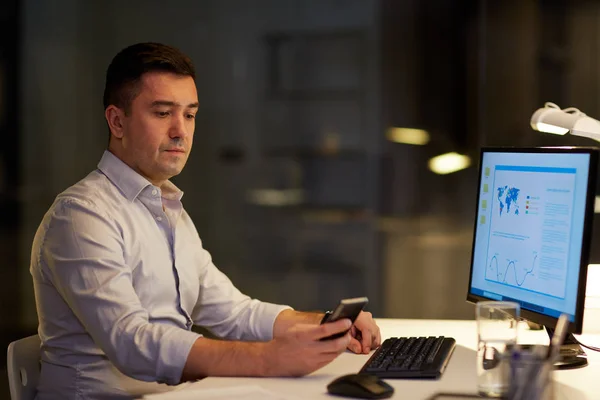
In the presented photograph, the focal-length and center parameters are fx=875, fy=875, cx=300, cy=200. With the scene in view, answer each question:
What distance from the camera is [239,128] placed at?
15.2 ft

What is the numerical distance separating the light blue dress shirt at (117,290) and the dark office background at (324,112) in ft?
7.53

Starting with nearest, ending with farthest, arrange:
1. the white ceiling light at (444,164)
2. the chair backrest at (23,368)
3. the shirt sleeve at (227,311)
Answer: the chair backrest at (23,368)
the shirt sleeve at (227,311)
the white ceiling light at (444,164)

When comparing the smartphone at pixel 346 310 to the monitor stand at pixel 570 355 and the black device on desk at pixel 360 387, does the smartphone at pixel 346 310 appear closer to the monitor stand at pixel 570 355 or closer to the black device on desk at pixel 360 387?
the black device on desk at pixel 360 387

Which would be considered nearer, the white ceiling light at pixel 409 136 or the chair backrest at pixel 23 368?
the chair backrest at pixel 23 368

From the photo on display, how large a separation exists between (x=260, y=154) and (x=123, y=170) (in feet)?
8.23

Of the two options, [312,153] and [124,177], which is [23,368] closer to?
[124,177]

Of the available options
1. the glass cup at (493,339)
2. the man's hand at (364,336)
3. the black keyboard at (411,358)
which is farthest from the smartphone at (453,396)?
the man's hand at (364,336)

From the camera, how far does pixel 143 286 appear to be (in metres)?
2.07

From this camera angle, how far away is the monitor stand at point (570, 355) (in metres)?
1.91

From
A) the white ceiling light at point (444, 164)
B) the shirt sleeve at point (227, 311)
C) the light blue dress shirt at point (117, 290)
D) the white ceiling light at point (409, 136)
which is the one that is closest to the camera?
the light blue dress shirt at point (117, 290)

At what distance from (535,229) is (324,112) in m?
2.76

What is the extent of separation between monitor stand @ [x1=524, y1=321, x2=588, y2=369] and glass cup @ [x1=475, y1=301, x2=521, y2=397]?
9.6 inches

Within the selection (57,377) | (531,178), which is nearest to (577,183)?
(531,178)

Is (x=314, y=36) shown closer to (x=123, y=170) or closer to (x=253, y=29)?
(x=253, y=29)
